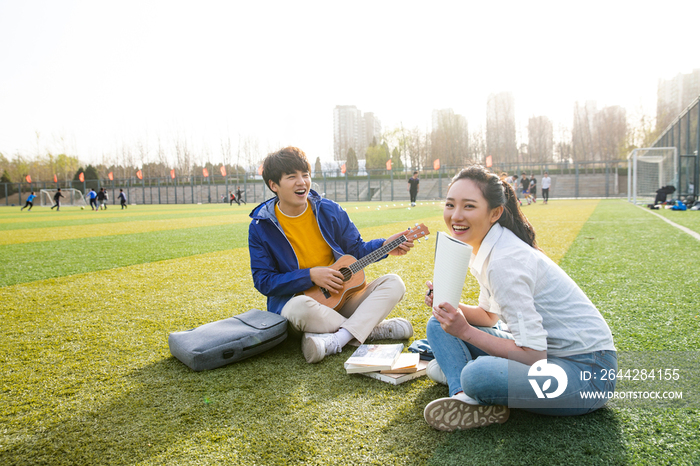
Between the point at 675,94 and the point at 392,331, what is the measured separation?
90139mm

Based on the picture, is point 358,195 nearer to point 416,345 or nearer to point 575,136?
point 575,136

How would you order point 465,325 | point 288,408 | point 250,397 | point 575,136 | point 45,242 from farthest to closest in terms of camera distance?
point 575,136
point 45,242
point 250,397
point 288,408
point 465,325

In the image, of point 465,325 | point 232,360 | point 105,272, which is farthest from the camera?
point 105,272

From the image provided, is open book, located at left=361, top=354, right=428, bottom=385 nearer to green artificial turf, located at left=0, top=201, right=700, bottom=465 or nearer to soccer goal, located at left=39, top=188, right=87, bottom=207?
green artificial turf, located at left=0, top=201, right=700, bottom=465

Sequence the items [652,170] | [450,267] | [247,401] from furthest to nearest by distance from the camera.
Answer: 1. [652,170]
2. [247,401]
3. [450,267]

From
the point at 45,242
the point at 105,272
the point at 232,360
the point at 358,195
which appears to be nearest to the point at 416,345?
the point at 232,360

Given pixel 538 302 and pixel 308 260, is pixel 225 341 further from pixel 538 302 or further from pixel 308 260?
pixel 538 302

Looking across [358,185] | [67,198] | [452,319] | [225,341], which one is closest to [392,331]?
[225,341]

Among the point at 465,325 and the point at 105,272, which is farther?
the point at 105,272

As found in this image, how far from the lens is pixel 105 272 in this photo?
21.1 feet

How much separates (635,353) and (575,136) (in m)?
72.6

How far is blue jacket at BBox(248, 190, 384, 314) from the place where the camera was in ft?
10.5

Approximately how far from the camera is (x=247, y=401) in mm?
2369

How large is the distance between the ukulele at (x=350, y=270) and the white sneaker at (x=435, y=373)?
100 cm
